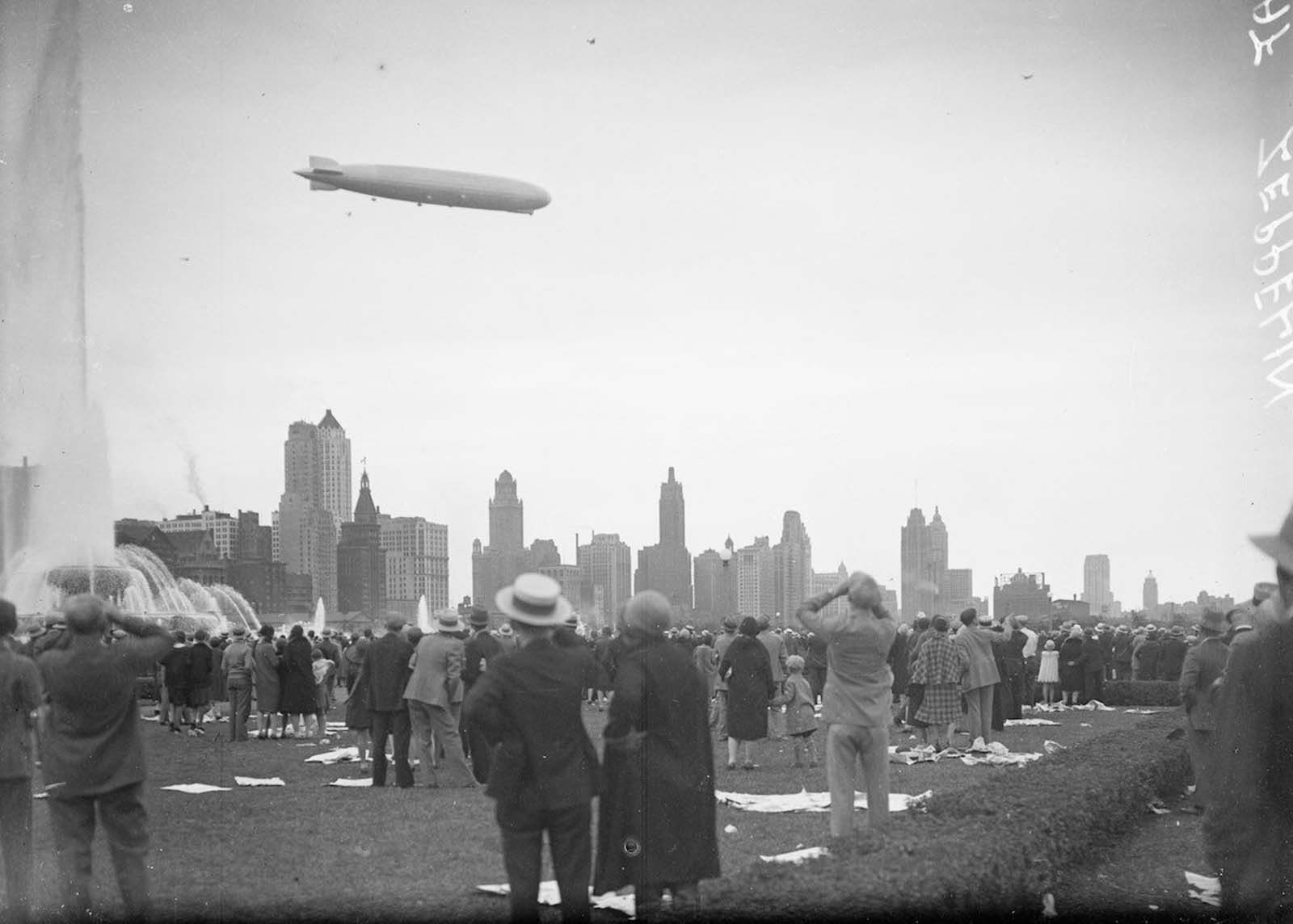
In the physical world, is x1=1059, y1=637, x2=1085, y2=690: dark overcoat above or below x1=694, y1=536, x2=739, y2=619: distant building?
below

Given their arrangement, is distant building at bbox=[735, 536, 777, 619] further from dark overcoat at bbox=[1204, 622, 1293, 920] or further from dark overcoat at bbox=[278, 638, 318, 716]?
dark overcoat at bbox=[1204, 622, 1293, 920]

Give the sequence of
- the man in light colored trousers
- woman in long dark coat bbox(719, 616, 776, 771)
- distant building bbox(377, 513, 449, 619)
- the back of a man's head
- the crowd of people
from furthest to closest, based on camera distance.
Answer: distant building bbox(377, 513, 449, 619), woman in long dark coat bbox(719, 616, 776, 771), the man in light colored trousers, the back of a man's head, the crowd of people

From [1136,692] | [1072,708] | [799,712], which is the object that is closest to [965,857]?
[799,712]

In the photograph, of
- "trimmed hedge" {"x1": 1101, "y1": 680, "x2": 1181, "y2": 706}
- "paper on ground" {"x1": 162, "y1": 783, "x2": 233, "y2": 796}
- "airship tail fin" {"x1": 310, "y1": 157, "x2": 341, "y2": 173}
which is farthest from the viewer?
"trimmed hedge" {"x1": 1101, "y1": 680, "x2": 1181, "y2": 706}

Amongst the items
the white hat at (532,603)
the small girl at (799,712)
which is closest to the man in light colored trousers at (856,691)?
the white hat at (532,603)

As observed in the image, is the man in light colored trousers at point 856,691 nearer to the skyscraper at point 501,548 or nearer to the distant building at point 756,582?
the skyscraper at point 501,548

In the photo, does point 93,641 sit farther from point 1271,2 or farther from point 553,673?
point 1271,2

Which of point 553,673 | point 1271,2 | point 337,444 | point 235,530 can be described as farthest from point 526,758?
point 235,530

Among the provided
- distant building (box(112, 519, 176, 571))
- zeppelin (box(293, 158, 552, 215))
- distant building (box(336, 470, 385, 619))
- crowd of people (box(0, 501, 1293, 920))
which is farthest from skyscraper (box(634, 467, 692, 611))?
distant building (box(112, 519, 176, 571))
